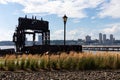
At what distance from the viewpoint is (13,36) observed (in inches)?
1810

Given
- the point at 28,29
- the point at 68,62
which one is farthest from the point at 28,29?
the point at 68,62

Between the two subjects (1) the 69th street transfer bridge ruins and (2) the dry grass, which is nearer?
(2) the dry grass

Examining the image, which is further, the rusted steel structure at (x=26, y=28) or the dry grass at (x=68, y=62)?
the rusted steel structure at (x=26, y=28)

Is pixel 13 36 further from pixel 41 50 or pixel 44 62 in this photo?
pixel 44 62

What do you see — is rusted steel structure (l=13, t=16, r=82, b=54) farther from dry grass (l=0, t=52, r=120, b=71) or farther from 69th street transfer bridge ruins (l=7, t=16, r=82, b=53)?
dry grass (l=0, t=52, r=120, b=71)

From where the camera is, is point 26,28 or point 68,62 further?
point 26,28

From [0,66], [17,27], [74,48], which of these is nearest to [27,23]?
[17,27]

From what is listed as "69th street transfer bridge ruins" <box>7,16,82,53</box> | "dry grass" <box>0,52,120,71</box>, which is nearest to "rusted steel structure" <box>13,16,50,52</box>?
"69th street transfer bridge ruins" <box>7,16,82,53</box>

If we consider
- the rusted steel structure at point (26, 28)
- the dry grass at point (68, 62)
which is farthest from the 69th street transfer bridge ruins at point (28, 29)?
the dry grass at point (68, 62)

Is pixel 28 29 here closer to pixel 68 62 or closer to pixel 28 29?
pixel 28 29

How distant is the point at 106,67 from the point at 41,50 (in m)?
16.4

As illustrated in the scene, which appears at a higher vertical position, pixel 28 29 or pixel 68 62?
pixel 28 29

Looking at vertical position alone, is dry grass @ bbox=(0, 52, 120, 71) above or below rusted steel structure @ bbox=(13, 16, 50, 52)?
below

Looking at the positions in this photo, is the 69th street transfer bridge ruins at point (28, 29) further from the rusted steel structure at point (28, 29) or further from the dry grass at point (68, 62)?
the dry grass at point (68, 62)
